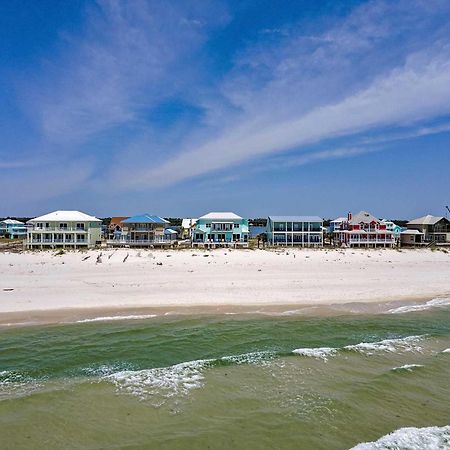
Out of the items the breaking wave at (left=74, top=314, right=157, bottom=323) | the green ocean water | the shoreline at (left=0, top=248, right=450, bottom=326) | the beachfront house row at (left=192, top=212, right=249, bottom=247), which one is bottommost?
the green ocean water

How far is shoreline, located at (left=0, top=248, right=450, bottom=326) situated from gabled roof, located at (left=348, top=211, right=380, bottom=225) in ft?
76.2

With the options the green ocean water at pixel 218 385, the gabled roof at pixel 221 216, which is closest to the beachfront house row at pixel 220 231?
the gabled roof at pixel 221 216

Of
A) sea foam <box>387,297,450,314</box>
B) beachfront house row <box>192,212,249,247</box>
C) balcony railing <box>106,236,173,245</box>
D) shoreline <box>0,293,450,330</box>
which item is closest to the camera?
shoreline <box>0,293,450,330</box>

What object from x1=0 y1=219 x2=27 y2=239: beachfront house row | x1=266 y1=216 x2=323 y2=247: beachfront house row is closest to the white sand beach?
x1=266 y1=216 x2=323 y2=247: beachfront house row

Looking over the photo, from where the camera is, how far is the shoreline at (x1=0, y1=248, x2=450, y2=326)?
17516mm

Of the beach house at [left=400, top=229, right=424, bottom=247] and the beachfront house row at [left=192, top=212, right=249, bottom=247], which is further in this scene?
the beach house at [left=400, top=229, right=424, bottom=247]

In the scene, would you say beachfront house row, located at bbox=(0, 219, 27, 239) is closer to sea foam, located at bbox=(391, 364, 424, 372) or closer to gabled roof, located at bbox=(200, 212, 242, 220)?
gabled roof, located at bbox=(200, 212, 242, 220)

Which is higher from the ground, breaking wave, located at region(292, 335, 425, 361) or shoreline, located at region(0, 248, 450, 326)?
shoreline, located at region(0, 248, 450, 326)

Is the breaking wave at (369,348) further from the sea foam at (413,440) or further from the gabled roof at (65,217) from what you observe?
the gabled roof at (65,217)

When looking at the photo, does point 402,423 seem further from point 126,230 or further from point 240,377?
point 126,230

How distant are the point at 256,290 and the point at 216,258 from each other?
53.9ft

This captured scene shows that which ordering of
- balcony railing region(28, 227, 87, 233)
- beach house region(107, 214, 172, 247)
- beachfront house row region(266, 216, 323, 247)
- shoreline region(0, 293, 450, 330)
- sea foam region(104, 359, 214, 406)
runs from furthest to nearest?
beachfront house row region(266, 216, 323, 247) < beach house region(107, 214, 172, 247) < balcony railing region(28, 227, 87, 233) < shoreline region(0, 293, 450, 330) < sea foam region(104, 359, 214, 406)

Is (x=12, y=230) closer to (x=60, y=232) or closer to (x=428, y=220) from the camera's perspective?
(x=60, y=232)

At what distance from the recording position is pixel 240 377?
9.85 m
